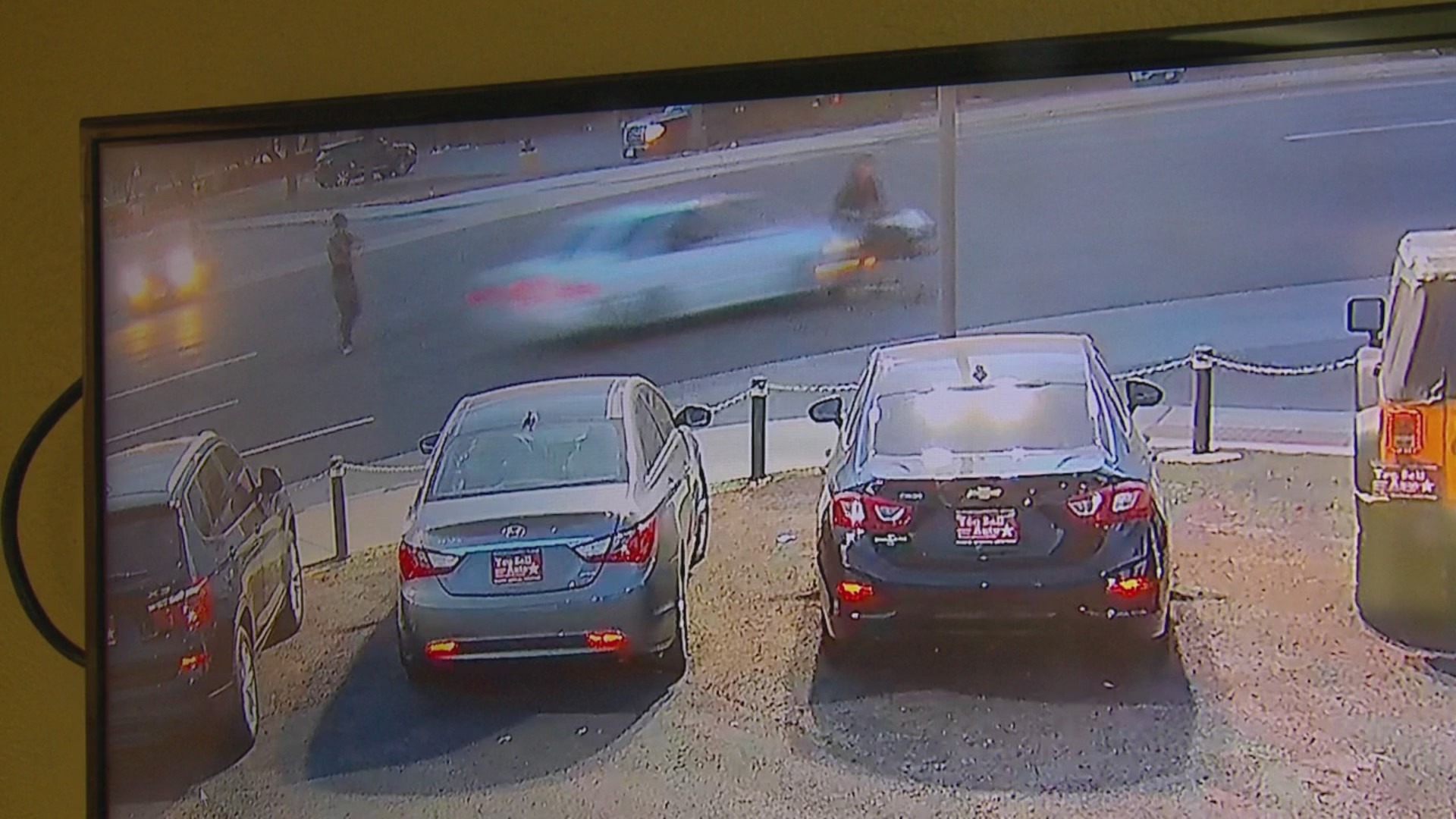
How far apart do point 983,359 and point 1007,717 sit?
0.41 metres

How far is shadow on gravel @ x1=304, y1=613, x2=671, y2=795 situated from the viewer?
1642 mm

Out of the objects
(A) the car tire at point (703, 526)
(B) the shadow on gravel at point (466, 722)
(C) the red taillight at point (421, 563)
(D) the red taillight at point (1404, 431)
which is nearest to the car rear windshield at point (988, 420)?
(A) the car tire at point (703, 526)

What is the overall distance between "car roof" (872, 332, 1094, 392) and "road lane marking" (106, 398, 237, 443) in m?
0.88

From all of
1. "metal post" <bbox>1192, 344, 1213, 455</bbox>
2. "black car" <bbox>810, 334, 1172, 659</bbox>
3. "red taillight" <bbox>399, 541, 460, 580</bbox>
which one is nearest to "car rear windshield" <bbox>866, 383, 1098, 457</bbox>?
"black car" <bbox>810, 334, 1172, 659</bbox>

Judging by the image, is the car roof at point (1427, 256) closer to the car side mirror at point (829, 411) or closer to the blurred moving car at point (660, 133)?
the car side mirror at point (829, 411)

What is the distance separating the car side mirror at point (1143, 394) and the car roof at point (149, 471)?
1.19m

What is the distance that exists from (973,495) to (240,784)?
1028 mm

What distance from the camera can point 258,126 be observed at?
1.81 meters

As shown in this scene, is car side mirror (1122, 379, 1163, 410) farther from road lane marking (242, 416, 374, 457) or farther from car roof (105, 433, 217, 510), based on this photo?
car roof (105, 433, 217, 510)

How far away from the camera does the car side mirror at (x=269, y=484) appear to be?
1788mm

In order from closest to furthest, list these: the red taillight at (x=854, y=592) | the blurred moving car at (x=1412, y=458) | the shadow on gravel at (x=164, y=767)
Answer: the blurred moving car at (x=1412, y=458) → the red taillight at (x=854, y=592) → the shadow on gravel at (x=164, y=767)

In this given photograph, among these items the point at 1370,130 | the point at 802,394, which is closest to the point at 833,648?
the point at 802,394

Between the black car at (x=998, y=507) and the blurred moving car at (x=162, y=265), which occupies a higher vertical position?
the blurred moving car at (x=162, y=265)

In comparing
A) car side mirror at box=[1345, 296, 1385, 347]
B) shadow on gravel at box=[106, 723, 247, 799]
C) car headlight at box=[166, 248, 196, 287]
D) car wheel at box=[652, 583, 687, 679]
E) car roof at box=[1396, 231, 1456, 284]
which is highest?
car headlight at box=[166, 248, 196, 287]
